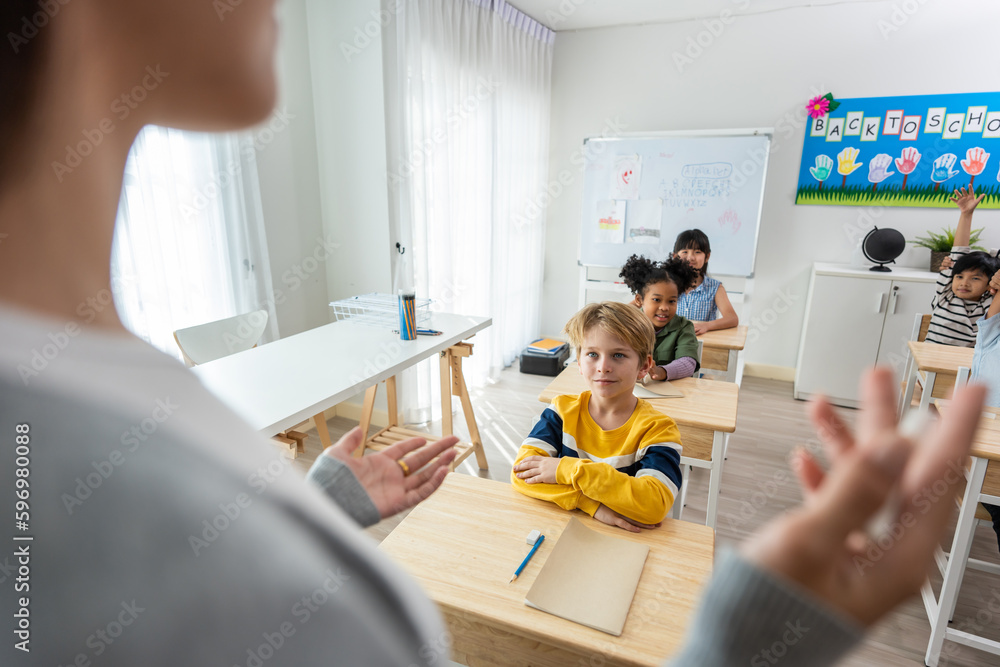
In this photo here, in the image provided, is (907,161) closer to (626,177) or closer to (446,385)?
(626,177)

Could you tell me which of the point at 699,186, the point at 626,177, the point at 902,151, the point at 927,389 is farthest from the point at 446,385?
the point at 902,151

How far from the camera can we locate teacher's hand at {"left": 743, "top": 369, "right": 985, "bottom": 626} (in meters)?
0.28

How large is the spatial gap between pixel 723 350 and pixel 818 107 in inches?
83.7

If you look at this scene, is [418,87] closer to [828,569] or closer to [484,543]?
[484,543]

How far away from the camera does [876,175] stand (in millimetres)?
3695

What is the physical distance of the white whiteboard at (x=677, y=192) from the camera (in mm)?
3822

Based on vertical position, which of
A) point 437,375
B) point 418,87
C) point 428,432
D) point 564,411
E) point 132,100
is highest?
point 418,87

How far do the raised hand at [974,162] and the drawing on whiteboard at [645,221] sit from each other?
1973 mm

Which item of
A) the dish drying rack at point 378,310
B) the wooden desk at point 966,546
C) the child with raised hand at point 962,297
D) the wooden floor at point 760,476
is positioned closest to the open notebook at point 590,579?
the wooden floor at point 760,476

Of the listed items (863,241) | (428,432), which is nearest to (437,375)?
(428,432)

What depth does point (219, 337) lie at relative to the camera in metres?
2.20

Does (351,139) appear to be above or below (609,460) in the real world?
above

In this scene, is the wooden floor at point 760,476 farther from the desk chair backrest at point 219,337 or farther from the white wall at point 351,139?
the white wall at point 351,139

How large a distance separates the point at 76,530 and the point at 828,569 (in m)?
0.37
